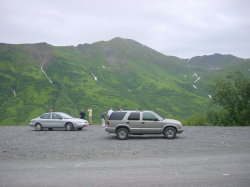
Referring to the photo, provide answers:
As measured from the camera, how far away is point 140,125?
1678 centimetres

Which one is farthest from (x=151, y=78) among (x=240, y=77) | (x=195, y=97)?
(x=240, y=77)

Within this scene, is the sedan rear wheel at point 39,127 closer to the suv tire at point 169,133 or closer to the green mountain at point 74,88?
the suv tire at point 169,133

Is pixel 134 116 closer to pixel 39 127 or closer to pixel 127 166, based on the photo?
pixel 127 166

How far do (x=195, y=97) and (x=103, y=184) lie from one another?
450ft

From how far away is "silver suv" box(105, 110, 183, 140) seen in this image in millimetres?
16719

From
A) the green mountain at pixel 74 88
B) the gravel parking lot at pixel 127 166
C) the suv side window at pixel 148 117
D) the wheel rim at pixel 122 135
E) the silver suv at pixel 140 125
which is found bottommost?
the gravel parking lot at pixel 127 166

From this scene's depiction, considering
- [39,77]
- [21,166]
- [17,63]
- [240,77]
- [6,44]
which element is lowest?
[21,166]

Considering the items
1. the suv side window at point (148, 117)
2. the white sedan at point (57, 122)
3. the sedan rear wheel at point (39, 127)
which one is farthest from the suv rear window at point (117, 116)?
the sedan rear wheel at point (39, 127)

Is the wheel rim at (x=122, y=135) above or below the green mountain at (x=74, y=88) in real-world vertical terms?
below

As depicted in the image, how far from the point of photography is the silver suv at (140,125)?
1672 centimetres

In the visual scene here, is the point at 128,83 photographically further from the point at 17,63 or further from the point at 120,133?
the point at 120,133

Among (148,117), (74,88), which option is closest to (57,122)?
(148,117)

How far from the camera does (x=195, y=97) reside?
454 ft

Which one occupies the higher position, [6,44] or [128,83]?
[6,44]
